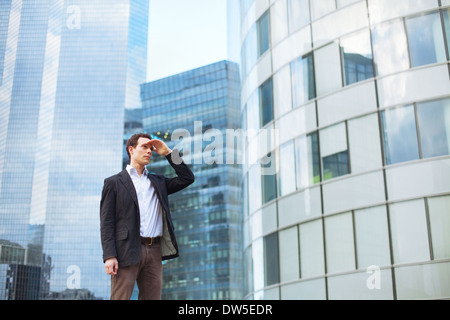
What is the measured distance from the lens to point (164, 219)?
434 centimetres

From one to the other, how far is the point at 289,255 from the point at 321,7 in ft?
27.6

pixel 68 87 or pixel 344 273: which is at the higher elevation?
pixel 68 87

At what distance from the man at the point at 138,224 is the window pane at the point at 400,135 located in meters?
13.3

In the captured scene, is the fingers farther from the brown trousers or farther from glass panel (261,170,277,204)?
glass panel (261,170,277,204)

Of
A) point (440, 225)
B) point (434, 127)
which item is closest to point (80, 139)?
point (434, 127)

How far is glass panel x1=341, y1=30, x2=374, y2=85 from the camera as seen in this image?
58.6 ft

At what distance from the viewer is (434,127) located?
646 inches

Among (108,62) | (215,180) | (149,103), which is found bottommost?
(215,180)

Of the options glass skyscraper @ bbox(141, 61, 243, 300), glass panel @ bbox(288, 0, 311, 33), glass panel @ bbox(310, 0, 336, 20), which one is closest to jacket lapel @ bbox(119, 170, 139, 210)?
glass panel @ bbox(310, 0, 336, 20)

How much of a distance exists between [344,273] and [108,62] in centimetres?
10223

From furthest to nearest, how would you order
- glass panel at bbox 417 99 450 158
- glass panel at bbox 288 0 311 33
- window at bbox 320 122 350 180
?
glass panel at bbox 288 0 311 33 → window at bbox 320 122 350 180 → glass panel at bbox 417 99 450 158

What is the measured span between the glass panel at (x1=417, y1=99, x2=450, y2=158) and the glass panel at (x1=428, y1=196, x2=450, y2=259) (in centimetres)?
146
